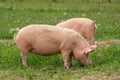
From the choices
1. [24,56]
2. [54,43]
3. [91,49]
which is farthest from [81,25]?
[24,56]

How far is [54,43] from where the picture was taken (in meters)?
9.33

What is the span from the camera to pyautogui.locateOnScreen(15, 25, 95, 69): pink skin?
9281 millimetres

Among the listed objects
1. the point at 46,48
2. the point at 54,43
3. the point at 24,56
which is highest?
the point at 54,43

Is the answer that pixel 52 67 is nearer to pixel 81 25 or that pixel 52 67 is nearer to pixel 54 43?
pixel 54 43

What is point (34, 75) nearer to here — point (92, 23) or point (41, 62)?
point (41, 62)

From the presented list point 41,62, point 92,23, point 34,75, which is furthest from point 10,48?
point 34,75

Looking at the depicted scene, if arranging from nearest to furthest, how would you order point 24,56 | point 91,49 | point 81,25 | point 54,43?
point 91,49 < point 54,43 < point 24,56 < point 81,25

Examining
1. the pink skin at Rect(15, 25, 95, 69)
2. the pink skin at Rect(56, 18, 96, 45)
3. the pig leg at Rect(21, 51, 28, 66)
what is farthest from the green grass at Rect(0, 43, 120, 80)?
the pink skin at Rect(56, 18, 96, 45)

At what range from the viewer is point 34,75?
8.23 meters

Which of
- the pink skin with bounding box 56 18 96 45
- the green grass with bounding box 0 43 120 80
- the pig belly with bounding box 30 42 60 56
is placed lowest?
the green grass with bounding box 0 43 120 80

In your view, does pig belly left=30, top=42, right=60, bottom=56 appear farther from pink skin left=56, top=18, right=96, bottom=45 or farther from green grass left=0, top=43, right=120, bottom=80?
pink skin left=56, top=18, right=96, bottom=45

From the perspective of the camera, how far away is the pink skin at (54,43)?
9281 mm

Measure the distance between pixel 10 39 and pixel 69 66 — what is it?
5527 millimetres

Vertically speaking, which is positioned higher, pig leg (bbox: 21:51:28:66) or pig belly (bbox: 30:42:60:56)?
pig belly (bbox: 30:42:60:56)
